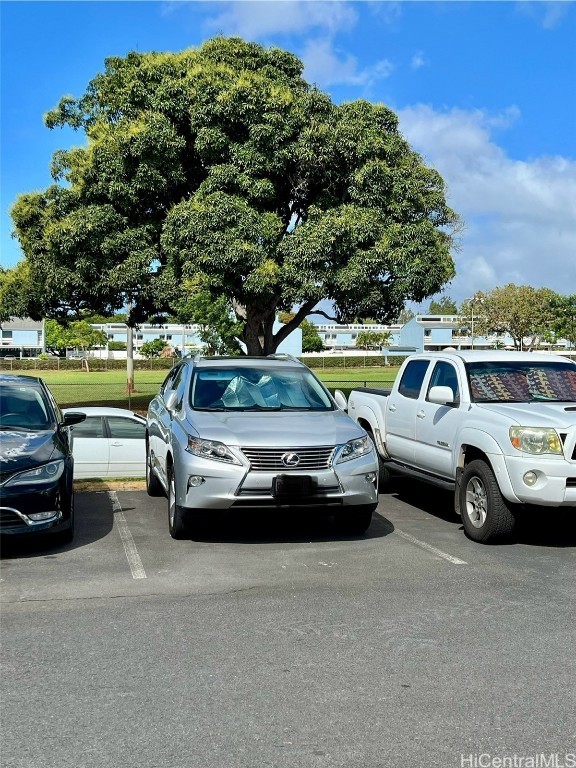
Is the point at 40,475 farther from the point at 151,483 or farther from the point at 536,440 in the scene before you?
the point at 536,440

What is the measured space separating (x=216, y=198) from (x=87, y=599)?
14.2m

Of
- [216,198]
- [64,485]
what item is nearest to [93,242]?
[216,198]

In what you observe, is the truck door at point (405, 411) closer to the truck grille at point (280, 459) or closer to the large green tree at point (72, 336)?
the truck grille at point (280, 459)

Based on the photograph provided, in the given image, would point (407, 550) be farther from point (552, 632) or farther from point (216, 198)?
point (216, 198)

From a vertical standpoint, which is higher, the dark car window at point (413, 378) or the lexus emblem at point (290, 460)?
the dark car window at point (413, 378)

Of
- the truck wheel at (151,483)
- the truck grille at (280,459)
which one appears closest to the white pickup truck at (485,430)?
the truck grille at (280,459)

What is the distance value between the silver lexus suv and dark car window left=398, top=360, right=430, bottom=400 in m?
1.58

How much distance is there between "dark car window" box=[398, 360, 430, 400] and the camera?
10.2 m

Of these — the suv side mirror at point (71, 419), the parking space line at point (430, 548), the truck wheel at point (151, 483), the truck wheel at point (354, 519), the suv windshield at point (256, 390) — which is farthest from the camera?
the truck wheel at point (151, 483)

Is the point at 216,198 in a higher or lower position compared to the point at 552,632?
higher

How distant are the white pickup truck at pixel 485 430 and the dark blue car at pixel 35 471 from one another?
3855mm

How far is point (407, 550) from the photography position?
25.3ft

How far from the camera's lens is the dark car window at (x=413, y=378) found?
1025 centimetres

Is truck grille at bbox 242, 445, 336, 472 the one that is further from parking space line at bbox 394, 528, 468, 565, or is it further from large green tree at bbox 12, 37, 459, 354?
large green tree at bbox 12, 37, 459, 354
